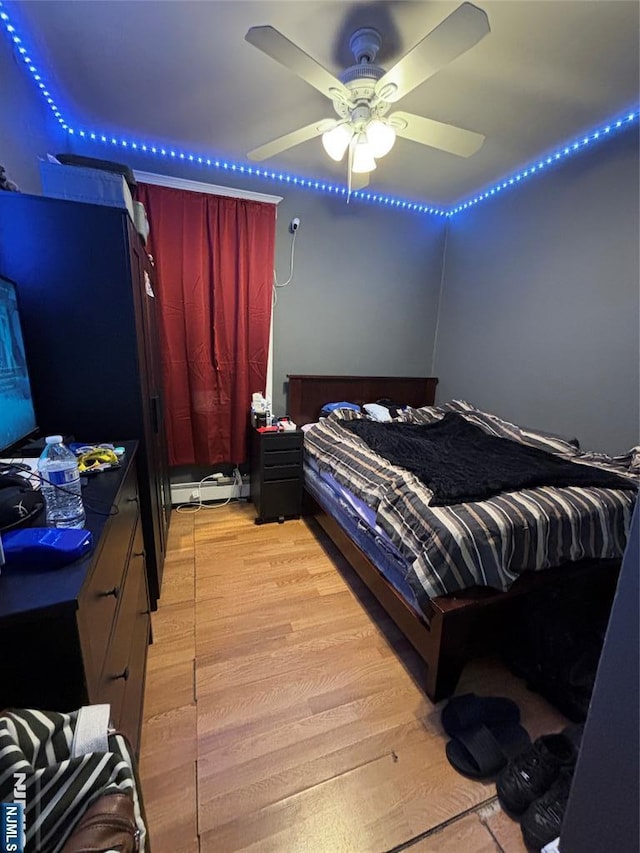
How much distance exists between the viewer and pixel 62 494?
89cm

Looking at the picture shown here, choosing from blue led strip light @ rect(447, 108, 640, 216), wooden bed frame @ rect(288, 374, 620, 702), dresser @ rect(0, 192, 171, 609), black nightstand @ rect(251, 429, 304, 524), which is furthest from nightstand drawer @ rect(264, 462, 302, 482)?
blue led strip light @ rect(447, 108, 640, 216)

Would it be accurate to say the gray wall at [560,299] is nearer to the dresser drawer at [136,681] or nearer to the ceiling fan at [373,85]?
the ceiling fan at [373,85]

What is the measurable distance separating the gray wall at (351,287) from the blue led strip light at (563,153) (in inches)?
22.1

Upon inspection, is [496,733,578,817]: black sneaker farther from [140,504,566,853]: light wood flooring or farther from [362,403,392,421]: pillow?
[362,403,392,421]: pillow

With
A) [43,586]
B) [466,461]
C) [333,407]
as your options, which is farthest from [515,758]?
[333,407]

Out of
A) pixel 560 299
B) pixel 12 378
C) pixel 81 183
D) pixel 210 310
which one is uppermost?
pixel 81 183

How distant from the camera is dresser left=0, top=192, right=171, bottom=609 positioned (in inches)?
53.0

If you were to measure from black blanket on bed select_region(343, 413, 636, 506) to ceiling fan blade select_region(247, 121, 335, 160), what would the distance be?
5.56 feet

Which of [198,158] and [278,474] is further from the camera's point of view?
[278,474]

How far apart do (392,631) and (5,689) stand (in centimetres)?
156

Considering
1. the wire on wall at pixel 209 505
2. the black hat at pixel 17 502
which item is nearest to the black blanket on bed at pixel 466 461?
the wire on wall at pixel 209 505

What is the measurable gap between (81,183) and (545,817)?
2.77 m

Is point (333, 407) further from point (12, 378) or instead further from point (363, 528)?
point (12, 378)

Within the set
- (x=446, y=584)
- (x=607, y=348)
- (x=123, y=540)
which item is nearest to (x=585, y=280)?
(x=607, y=348)
